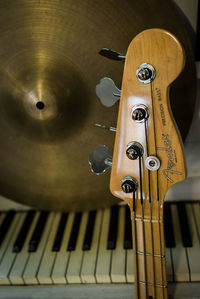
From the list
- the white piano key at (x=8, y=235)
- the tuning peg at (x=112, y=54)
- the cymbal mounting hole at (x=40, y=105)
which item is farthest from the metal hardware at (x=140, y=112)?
the white piano key at (x=8, y=235)

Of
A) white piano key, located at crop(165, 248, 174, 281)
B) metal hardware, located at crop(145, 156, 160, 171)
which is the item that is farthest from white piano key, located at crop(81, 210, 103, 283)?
metal hardware, located at crop(145, 156, 160, 171)

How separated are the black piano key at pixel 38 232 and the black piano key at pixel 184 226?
0.47m

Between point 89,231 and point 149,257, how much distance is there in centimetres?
32

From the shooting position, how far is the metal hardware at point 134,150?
0.71 m

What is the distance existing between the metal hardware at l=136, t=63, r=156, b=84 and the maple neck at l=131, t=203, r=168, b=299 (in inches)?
12.7

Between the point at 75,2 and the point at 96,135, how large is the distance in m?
0.37

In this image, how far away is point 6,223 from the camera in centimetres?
119

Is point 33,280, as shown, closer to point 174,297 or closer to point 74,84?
point 174,297

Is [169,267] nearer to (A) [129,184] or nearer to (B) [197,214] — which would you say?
(B) [197,214]

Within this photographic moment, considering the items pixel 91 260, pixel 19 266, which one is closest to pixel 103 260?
pixel 91 260

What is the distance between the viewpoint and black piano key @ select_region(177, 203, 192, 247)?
3.23 feet

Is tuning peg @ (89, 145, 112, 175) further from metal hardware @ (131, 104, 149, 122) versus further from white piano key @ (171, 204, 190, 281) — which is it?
white piano key @ (171, 204, 190, 281)

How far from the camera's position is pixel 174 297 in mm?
915

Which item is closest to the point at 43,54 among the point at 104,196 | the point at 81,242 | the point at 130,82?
the point at 130,82
